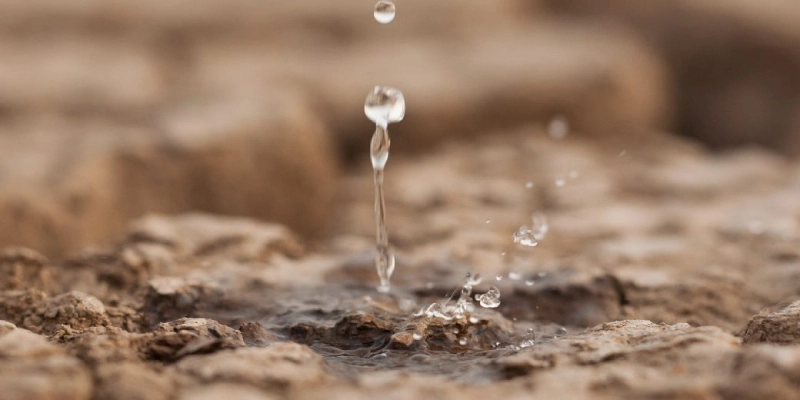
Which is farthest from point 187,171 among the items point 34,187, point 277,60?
point 277,60

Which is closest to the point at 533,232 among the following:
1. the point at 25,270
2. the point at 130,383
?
the point at 25,270

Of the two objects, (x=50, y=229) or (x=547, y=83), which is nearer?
(x=50, y=229)

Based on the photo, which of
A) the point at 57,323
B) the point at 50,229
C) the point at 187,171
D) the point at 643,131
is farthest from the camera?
the point at 643,131

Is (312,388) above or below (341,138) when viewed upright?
below

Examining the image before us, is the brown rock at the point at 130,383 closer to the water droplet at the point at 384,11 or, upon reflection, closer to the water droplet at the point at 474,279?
the water droplet at the point at 474,279

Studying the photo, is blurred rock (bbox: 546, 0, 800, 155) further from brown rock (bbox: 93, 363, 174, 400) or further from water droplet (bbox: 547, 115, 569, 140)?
brown rock (bbox: 93, 363, 174, 400)

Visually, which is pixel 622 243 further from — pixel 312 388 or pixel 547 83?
pixel 547 83

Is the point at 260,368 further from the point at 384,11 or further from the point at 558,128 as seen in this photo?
the point at 558,128

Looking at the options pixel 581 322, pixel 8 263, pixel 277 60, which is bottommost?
pixel 581 322
